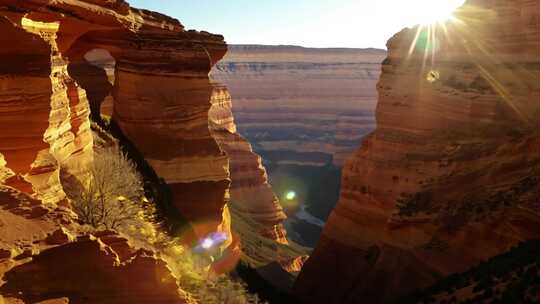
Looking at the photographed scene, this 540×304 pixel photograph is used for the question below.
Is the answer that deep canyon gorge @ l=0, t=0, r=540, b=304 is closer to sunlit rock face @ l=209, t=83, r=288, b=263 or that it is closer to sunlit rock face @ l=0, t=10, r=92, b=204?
sunlit rock face @ l=0, t=10, r=92, b=204

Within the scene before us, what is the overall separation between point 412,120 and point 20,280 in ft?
72.8

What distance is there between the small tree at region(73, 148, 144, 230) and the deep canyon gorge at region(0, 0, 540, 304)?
12.8 inches

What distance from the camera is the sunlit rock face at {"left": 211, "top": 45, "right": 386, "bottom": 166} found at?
85.1 m

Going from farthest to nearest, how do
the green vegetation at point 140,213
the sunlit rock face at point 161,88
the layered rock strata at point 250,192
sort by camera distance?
1. the layered rock strata at point 250,192
2. the sunlit rock face at point 161,88
3. the green vegetation at point 140,213

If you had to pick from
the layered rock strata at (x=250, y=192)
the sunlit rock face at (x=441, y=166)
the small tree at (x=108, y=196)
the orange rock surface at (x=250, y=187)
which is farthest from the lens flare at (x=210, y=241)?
the orange rock surface at (x=250, y=187)

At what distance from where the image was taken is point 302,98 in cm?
10238

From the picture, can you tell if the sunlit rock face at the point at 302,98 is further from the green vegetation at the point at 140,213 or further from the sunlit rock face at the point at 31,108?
the sunlit rock face at the point at 31,108

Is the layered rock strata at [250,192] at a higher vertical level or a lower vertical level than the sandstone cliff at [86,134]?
lower

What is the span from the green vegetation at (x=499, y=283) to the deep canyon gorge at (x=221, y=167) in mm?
70

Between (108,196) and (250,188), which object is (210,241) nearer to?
(108,196)

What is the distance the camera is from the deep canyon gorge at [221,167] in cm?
852

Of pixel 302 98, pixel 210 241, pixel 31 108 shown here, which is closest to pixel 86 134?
pixel 31 108

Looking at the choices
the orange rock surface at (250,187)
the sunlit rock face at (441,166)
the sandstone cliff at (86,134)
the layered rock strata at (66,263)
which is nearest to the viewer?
the layered rock strata at (66,263)

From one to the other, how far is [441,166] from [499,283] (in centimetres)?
996
